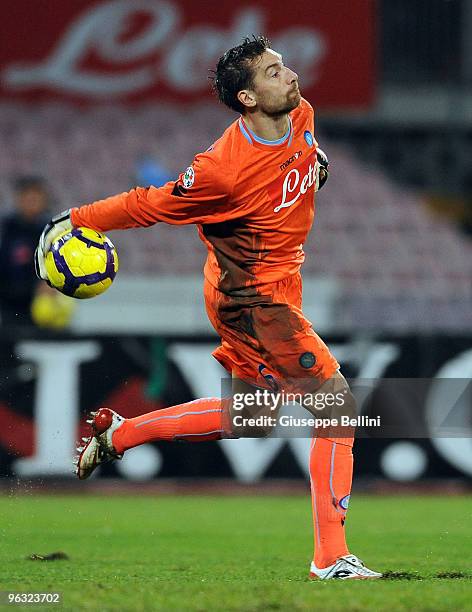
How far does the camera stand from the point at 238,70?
5.31 m

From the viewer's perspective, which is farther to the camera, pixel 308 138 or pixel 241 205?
pixel 308 138

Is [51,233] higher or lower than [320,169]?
lower

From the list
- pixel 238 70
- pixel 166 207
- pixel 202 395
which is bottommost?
pixel 202 395

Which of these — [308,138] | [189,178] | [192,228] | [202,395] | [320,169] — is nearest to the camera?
[189,178]

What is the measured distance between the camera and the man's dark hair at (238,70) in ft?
17.3

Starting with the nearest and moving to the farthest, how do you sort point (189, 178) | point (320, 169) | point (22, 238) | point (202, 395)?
point (189, 178) → point (320, 169) → point (22, 238) → point (202, 395)

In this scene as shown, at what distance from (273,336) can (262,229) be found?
46 centimetres

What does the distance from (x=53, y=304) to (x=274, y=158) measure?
5261 millimetres

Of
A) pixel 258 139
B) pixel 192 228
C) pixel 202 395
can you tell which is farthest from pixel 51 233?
pixel 192 228

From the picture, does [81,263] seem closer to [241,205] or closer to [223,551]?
[241,205]

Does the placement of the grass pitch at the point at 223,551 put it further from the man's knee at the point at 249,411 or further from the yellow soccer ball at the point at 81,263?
the yellow soccer ball at the point at 81,263

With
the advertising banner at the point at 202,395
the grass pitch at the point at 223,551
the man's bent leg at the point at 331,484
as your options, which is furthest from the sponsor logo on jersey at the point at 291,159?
the advertising banner at the point at 202,395

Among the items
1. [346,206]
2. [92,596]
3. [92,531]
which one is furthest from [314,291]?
[92,596]

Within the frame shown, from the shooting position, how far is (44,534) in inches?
282
